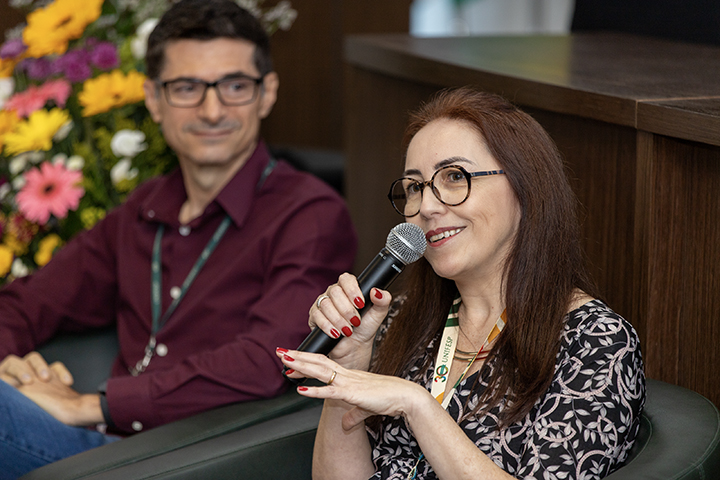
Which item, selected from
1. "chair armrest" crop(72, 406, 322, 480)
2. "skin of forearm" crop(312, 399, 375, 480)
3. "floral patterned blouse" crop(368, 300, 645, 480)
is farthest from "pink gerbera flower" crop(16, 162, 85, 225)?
"floral patterned blouse" crop(368, 300, 645, 480)

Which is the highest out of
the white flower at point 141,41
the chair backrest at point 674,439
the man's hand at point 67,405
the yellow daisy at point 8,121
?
the white flower at point 141,41

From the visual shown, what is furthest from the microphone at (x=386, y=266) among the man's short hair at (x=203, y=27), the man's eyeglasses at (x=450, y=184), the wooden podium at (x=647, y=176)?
the man's short hair at (x=203, y=27)

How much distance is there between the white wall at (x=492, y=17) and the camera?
5.84 m

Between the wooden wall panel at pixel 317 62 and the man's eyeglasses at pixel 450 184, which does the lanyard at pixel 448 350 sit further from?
the wooden wall panel at pixel 317 62

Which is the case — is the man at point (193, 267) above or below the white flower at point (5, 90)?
below

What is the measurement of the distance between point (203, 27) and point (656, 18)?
5.49 ft

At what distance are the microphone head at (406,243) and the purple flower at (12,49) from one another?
159 cm

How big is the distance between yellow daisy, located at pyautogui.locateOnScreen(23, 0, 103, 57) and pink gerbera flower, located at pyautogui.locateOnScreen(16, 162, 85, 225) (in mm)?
324

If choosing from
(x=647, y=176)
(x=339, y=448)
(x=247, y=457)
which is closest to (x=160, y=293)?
(x=247, y=457)

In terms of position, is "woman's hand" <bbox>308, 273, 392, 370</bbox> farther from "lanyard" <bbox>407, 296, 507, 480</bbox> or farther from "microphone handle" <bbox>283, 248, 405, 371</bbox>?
"lanyard" <bbox>407, 296, 507, 480</bbox>

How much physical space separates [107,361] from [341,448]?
3.18 ft

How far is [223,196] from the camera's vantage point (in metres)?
1.97

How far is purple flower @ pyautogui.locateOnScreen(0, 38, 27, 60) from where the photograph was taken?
7.59ft

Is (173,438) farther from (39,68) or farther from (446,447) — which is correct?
(39,68)
